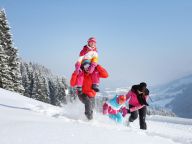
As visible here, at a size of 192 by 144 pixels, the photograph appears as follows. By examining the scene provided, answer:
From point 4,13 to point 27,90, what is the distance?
106 feet

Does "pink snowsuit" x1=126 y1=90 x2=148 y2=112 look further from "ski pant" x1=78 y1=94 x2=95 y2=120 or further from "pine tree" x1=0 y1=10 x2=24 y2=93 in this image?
"pine tree" x1=0 y1=10 x2=24 y2=93

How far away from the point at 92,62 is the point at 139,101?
2205 mm

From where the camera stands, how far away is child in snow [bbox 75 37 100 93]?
11.0 m

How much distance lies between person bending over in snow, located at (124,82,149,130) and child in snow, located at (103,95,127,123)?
163mm

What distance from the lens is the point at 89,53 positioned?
11.2 meters

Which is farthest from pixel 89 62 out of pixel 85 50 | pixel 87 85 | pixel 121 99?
pixel 121 99

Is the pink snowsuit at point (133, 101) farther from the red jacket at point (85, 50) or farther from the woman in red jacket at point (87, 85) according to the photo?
the red jacket at point (85, 50)

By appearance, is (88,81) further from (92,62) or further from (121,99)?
(121,99)

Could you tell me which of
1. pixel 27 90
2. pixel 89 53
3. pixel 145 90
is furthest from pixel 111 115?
pixel 27 90

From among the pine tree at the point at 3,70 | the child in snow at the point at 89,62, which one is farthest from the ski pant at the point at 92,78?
the pine tree at the point at 3,70

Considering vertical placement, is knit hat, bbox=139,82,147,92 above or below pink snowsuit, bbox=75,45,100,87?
below

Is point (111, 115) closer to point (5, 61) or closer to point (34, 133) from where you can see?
point (34, 133)

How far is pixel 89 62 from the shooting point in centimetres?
1112

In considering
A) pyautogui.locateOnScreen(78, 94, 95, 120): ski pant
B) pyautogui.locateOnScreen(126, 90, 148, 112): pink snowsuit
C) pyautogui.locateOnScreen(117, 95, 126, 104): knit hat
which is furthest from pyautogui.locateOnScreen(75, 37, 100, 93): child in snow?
pyautogui.locateOnScreen(126, 90, 148, 112): pink snowsuit
